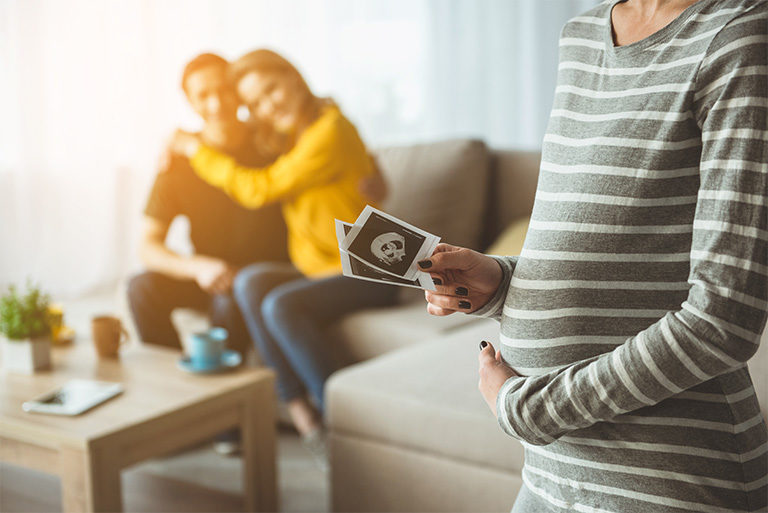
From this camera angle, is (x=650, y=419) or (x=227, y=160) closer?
(x=650, y=419)

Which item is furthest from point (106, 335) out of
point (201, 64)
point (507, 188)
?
point (507, 188)

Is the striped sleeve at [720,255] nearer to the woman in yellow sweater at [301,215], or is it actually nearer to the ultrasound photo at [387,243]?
the ultrasound photo at [387,243]

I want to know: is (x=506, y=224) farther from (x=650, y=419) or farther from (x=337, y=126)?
(x=650, y=419)

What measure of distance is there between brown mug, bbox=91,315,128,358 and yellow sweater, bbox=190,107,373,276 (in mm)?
553

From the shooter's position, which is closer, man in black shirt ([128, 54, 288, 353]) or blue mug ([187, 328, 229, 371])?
blue mug ([187, 328, 229, 371])

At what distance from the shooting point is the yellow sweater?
2.08 m

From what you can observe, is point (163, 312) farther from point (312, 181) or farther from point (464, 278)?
point (464, 278)

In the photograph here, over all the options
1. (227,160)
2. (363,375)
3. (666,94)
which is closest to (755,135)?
(666,94)

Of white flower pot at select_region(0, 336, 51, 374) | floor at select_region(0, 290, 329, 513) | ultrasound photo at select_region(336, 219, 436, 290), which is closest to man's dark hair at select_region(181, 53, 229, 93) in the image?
white flower pot at select_region(0, 336, 51, 374)

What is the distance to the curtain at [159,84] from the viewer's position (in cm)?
337

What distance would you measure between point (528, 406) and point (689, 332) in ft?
0.50

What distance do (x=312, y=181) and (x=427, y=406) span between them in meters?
0.83

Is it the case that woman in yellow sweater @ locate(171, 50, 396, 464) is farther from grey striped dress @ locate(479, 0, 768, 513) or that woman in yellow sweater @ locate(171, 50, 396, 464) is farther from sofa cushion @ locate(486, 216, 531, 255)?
grey striped dress @ locate(479, 0, 768, 513)

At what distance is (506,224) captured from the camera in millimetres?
2438
